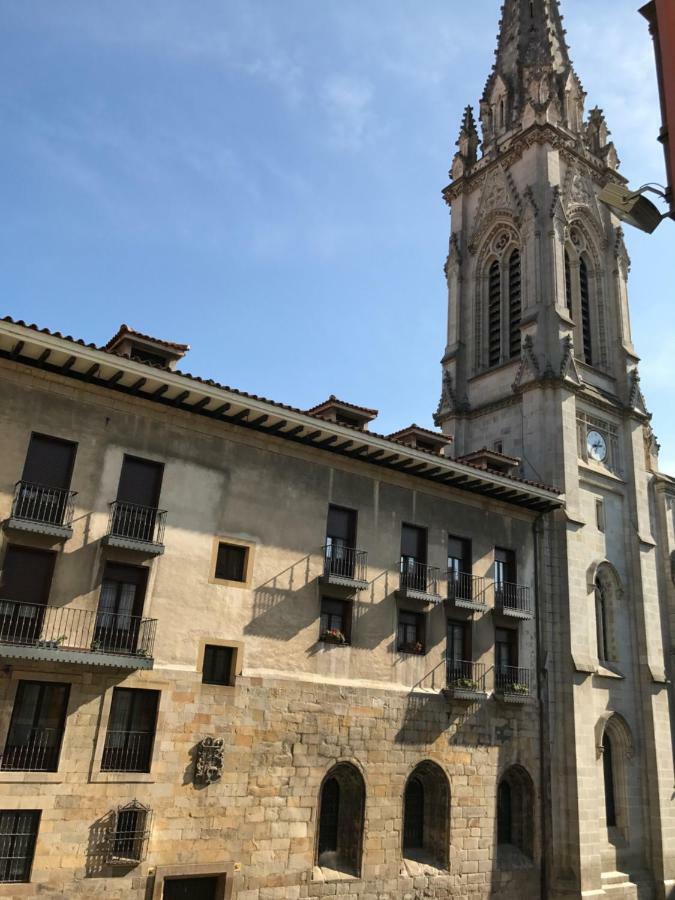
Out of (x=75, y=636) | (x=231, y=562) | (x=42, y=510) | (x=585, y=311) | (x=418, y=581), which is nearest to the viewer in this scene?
(x=75, y=636)

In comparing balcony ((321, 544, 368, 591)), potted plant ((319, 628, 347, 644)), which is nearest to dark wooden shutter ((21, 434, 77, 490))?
balcony ((321, 544, 368, 591))

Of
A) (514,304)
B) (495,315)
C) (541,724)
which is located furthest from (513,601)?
(495,315)

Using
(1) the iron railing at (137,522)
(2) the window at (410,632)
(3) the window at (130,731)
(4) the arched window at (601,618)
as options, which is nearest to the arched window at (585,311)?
(4) the arched window at (601,618)

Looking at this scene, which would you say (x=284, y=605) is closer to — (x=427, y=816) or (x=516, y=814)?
(x=427, y=816)

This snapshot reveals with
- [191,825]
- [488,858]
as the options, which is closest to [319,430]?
[191,825]

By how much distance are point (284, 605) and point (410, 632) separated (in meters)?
4.82

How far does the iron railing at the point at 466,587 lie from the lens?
2577cm

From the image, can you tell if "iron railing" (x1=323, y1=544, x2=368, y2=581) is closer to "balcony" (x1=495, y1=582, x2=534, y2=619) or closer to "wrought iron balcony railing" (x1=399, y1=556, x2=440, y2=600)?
"wrought iron balcony railing" (x1=399, y1=556, x2=440, y2=600)

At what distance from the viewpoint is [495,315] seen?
37531 millimetres

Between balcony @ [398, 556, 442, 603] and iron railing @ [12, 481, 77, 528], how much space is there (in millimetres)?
10511

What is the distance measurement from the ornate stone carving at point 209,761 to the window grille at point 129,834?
151 centimetres

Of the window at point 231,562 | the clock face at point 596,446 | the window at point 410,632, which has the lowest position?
the window at point 410,632

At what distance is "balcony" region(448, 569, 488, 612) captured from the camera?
2538 centimetres

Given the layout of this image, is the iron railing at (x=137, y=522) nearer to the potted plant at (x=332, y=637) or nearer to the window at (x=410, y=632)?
the potted plant at (x=332, y=637)
